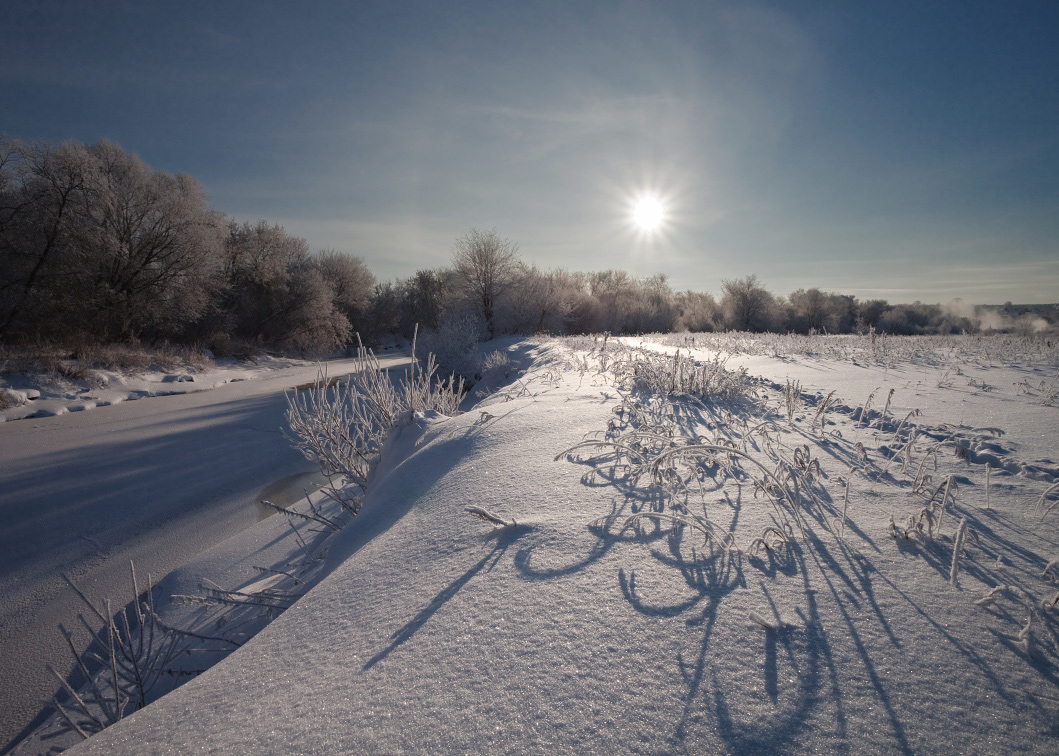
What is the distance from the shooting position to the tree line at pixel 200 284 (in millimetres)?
12219

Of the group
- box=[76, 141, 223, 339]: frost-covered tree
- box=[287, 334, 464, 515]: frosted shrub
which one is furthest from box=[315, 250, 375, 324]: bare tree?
box=[287, 334, 464, 515]: frosted shrub

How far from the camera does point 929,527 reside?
1.28 metres

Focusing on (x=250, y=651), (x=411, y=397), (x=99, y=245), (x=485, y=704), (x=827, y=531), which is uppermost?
(x=99, y=245)

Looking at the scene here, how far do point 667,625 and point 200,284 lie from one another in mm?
20520

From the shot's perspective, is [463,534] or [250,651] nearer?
[250,651]

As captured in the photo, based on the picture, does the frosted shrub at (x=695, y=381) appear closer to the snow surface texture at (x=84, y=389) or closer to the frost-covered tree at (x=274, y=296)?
the snow surface texture at (x=84, y=389)

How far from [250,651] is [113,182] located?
19.5 meters

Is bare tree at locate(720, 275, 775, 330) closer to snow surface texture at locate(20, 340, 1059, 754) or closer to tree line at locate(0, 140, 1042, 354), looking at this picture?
tree line at locate(0, 140, 1042, 354)

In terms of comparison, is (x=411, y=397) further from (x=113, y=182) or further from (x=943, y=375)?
(x=113, y=182)

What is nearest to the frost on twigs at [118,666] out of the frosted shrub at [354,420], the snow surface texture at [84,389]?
the frosted shrub at [354,420]

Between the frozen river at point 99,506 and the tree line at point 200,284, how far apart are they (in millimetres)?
8460

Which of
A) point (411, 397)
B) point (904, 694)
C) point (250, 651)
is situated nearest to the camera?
point (904, 694)

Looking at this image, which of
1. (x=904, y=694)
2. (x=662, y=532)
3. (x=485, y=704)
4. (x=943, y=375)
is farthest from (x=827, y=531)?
(x=943, y=375)

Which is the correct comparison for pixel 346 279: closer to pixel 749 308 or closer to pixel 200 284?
pixel 200 284
